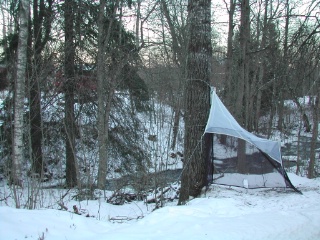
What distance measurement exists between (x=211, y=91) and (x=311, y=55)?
243 cm

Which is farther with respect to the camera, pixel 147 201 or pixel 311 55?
pixel 147 201

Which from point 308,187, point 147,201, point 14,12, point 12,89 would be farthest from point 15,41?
point 308,187

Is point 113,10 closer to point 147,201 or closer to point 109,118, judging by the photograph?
point 109,118

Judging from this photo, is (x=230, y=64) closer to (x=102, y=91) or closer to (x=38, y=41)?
(x=102, y=91)

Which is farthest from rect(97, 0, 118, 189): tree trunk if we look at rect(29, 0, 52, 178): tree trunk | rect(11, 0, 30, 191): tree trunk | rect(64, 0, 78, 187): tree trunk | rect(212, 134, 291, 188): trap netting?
rect(212, 134, 291, 188): trap netting

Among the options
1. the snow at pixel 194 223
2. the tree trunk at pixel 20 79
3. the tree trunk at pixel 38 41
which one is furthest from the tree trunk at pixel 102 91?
the snow at pixel 194 223

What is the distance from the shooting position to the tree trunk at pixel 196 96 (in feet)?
21.6

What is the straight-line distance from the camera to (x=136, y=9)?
40.9ft

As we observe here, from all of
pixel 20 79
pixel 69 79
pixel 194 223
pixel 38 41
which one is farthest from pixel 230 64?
pixel 194 223

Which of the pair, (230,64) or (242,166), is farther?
(230,64)

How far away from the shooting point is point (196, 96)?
6645 millimetres

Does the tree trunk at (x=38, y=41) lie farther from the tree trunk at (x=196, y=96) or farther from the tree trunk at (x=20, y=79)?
the tree trunk at (x=196, y=96)

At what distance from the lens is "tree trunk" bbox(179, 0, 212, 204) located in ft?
21.6

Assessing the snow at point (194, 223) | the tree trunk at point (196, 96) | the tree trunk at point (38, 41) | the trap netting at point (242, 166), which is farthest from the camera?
the tree trunk at point (38, 41)
